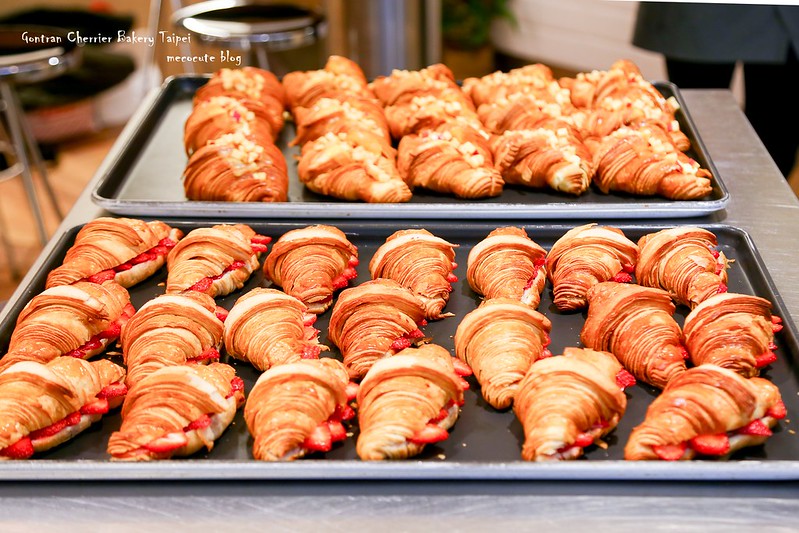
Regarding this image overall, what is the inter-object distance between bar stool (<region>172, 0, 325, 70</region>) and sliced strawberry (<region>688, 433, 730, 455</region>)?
2582mm

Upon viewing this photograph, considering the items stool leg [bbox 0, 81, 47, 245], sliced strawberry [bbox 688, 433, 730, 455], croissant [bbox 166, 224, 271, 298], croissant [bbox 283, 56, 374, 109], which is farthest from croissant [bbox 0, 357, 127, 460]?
stool leg [bbox 0, 81, 47, 245]

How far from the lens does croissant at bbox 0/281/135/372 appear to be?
4.78ft

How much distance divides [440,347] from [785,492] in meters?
0.59

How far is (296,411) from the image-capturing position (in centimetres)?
127

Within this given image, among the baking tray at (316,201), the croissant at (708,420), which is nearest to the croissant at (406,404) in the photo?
the croissant at (708,420)

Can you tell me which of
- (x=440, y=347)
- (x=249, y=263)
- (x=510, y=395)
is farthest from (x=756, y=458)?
(x=249, y=263)

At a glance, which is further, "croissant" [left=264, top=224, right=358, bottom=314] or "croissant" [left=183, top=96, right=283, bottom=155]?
"croissant" [left=183, top=96, right=283, bottom=155]

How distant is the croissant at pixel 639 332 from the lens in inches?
55.6

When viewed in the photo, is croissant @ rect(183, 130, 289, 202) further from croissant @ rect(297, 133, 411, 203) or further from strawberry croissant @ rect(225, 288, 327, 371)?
strawberry croissant @ rect(225, 288, 327, 371)

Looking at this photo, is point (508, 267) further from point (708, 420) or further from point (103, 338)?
point (103, 338)

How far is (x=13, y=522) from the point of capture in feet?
3.88

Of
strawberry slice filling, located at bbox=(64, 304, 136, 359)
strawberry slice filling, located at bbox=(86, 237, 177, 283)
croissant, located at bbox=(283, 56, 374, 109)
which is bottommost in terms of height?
strawberry slice filling, located at bbox=(64, 304, 136, 359)

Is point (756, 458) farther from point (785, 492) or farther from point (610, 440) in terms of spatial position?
point (610, 440)

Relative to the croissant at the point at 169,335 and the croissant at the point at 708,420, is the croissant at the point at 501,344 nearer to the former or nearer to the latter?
the croissant at the point at 708,420
